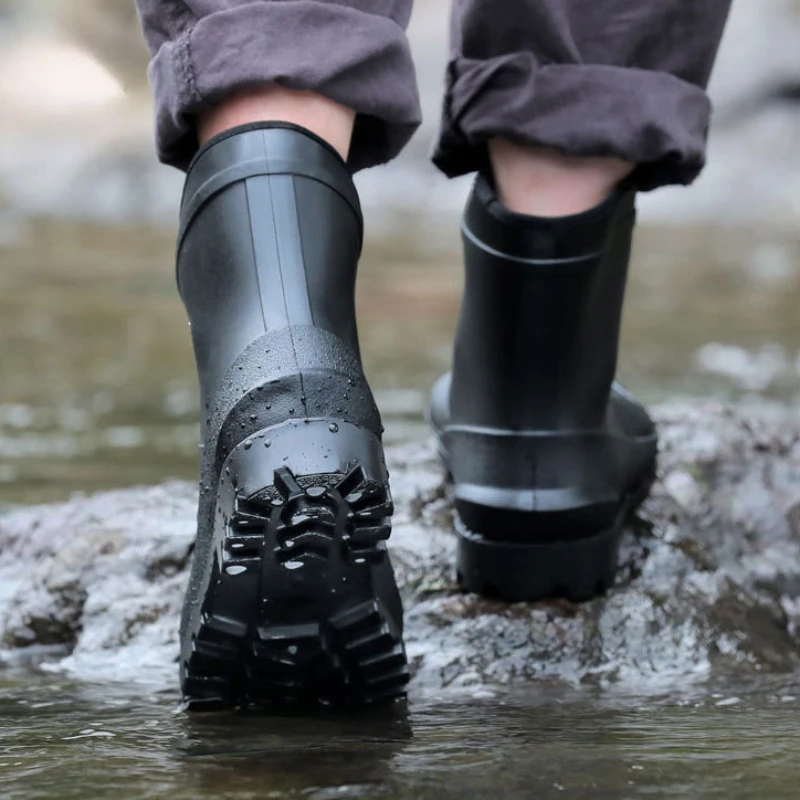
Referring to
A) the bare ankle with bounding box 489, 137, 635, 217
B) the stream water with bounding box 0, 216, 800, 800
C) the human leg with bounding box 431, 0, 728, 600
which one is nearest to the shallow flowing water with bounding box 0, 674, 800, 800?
the stream water with bounding box 0, 216, 800, 800

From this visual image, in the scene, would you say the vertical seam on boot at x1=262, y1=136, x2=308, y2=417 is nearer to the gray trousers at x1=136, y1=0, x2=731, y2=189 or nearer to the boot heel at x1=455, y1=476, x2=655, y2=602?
Answer: the gray trousers at x1=136, y1=0, x2=731, y2=189

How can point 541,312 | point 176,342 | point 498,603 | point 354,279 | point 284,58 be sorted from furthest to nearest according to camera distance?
point 176,342 → point 498,603 → point 541,312 → point 354,279 → point 284,58

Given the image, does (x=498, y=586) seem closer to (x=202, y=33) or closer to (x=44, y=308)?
(x=202, y=33)

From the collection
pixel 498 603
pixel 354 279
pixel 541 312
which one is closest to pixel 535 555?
pixel 498 603

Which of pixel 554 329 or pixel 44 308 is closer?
pixel 554 329

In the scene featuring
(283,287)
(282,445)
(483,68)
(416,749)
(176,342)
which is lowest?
(416,749)

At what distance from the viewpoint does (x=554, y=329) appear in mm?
1291

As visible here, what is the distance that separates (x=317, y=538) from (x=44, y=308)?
4399mm

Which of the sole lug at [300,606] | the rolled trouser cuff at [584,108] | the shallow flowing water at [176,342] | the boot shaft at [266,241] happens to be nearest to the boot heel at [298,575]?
the sole lug at [300,606]

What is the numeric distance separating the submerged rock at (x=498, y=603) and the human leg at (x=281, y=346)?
0.82 feet

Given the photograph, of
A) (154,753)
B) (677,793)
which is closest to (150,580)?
(154,753)

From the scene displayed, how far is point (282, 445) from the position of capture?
0.97 meters

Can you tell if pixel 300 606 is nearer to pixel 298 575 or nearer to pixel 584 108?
pixel 298 575

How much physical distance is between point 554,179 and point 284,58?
0.33 metres
